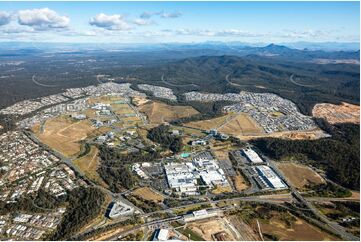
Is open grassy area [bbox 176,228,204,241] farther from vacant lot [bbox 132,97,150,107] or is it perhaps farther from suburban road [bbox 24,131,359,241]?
vacant lot [bbox 132,97,150,107]

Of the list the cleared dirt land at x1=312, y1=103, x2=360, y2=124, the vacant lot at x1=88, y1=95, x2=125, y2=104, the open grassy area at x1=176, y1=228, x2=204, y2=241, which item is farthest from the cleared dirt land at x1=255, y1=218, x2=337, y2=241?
the vacant lot at x1=88, y1=95, x2=125, y2=104

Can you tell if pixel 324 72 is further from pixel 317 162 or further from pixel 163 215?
pixel 163 215

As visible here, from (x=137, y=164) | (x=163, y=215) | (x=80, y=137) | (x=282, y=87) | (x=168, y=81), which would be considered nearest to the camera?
(x=163, y=215)

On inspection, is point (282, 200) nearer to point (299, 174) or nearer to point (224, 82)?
point (299, 174)

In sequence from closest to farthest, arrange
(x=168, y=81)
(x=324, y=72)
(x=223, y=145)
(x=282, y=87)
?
1. (x=223, y=145)
2. (x=282, y=87)
3. (x=168, y=81)
4. (x=324, y=72)

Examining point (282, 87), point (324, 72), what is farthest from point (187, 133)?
point (324, 72)

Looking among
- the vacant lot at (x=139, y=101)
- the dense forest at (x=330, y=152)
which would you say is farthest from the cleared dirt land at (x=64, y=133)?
the dense forest at (x=330, y=152)

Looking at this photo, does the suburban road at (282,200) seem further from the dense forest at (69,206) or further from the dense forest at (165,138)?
the dense forest at (165,138)
